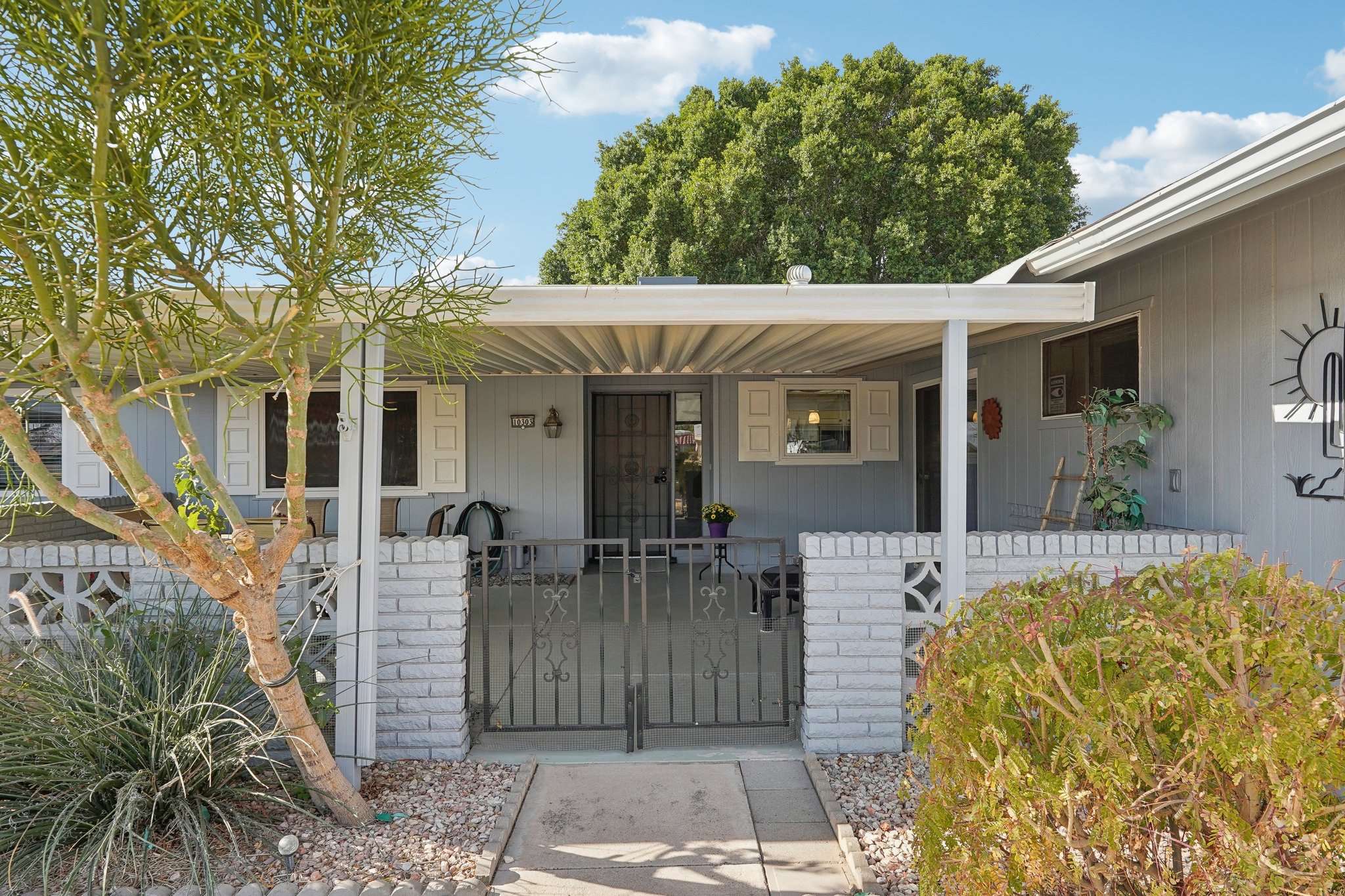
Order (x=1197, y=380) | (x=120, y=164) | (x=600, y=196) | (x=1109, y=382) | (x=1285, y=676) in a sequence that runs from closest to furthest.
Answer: (x=1285, y=676), (x=120, y=164), (x=1197, y=380), (x=1109, y=382), (x=600, y=196)

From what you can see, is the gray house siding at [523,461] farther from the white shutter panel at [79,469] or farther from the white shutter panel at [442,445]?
the white shutter panel at [79,469]

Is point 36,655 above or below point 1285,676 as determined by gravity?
below

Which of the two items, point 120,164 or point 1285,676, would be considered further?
point 120,164

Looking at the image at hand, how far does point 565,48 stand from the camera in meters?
2.67

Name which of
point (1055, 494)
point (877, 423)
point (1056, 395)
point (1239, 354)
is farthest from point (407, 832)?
point (877, 423)

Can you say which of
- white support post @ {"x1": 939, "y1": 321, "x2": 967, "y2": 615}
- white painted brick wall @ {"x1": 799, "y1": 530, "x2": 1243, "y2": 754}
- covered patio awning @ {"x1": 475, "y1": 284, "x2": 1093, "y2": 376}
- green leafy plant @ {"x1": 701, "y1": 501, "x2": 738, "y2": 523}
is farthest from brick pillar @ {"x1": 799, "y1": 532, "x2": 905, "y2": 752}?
green leafy plant @ {"x1": 701, "y1": 501, "x2": 738, "y2": 523}

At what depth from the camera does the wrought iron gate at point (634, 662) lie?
363 centimetres

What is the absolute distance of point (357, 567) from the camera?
A: 3.33m

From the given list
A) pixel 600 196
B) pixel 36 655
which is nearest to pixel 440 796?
pixel 36 655

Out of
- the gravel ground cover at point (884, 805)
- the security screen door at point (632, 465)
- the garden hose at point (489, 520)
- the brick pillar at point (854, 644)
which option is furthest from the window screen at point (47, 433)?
the gravel ground cover at point (884, 805)

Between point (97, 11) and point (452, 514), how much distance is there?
577 centimetres

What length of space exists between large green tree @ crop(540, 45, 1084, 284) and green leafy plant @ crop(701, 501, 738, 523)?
5.63 meters

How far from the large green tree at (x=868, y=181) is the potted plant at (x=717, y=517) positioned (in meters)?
5.61

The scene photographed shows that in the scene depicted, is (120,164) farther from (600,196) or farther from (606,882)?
(600,196)
